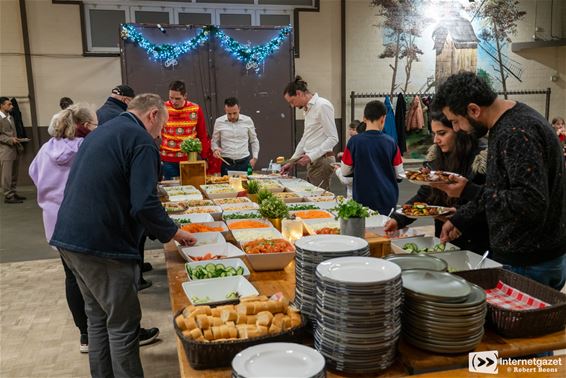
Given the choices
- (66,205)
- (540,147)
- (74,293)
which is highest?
(540,147)

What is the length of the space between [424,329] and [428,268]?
11.7 inches

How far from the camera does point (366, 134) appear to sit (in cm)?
354

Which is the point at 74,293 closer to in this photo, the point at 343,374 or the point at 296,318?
the point at 296,318

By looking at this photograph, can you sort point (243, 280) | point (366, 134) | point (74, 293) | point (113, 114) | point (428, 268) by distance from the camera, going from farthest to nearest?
point (113, 114) < point (366, 134) < point (74, 293) < point (243, 280) < point (428, 268)

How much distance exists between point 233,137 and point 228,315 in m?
4.23

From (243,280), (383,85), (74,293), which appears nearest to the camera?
(243,280)

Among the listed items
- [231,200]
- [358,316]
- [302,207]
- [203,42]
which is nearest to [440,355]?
[358,316]

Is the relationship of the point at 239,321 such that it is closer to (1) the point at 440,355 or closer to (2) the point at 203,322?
(2) the point at 203,322

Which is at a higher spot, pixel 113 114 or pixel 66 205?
pixel 113 114

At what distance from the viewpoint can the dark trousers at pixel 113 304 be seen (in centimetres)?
213

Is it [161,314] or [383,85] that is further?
[383,85]

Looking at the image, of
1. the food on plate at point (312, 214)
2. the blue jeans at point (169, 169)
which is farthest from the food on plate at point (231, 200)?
the blue jeans at point (169, 169)

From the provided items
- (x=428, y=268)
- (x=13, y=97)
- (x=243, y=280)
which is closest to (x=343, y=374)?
(x=428, y=268)

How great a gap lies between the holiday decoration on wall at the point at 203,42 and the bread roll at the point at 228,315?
6257 mm
